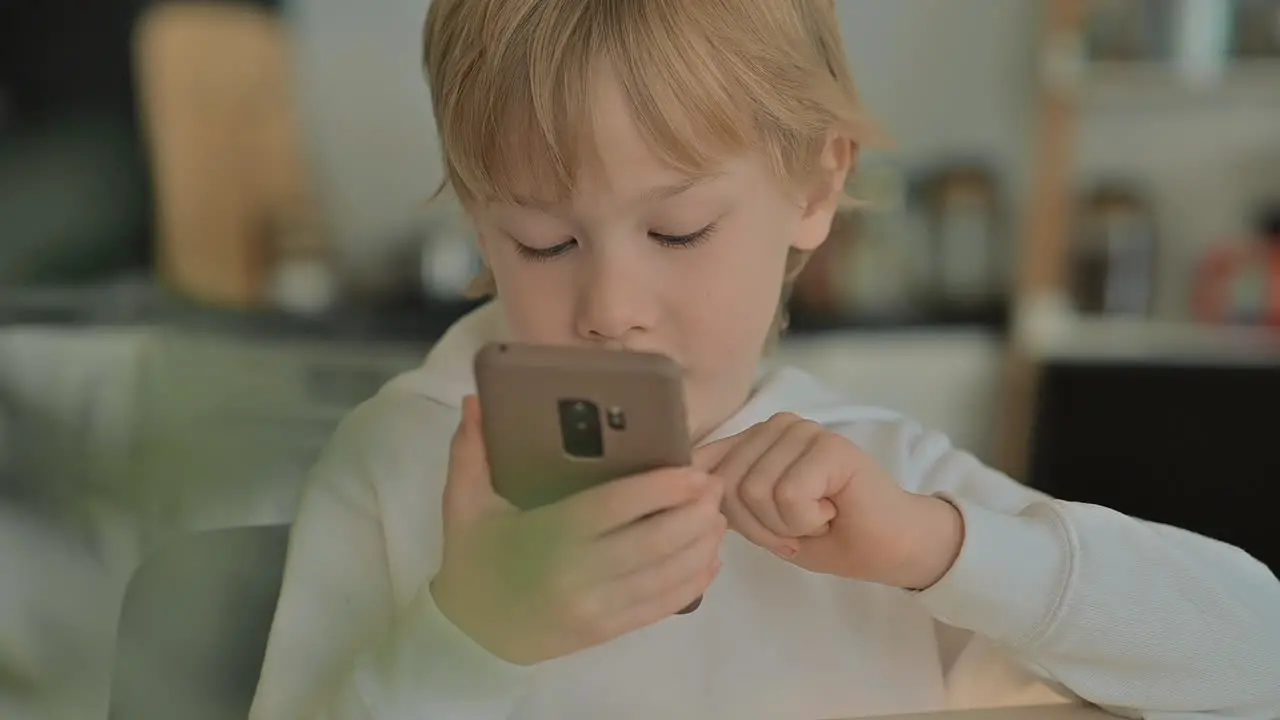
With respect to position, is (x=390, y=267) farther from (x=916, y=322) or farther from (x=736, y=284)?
(x=736, y=284)

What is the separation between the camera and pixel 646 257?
39cm

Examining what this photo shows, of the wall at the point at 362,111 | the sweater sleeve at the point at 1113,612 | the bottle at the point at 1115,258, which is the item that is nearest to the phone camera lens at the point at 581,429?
the sweater sleeve at the point at 1113,612

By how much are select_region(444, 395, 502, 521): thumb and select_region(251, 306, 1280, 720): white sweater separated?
0.03m

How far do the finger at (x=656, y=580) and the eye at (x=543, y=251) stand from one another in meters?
0.10

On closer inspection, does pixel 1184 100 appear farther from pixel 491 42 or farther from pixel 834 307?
pixel 491 42

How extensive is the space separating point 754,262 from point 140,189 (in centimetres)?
33

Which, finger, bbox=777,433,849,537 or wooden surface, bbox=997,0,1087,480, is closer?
finger, bbox=777,433,849,537

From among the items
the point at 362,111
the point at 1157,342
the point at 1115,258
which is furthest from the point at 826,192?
the point at 1115,258

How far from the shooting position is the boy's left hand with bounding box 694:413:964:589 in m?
0.36

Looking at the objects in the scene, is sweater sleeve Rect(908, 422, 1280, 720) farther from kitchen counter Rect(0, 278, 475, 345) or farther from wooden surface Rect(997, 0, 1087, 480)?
wooden surface Rect(997, 0, 1087, 480)

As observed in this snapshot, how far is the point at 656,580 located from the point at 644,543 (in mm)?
12

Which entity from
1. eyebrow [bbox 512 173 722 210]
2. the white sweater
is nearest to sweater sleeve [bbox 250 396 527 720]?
the white sweater

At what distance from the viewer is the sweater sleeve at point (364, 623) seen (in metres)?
0.36

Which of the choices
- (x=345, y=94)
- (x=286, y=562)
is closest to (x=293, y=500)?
(x=286, y=562)
